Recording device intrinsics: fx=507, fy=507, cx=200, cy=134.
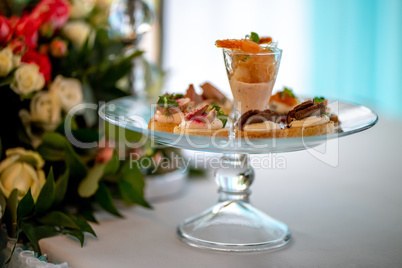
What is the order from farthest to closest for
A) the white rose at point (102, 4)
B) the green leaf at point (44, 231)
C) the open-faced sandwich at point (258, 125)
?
the white rose at point (102, 4) → the green leaf at point (44, 231) → the open-faced sandwich at point (258, 125)

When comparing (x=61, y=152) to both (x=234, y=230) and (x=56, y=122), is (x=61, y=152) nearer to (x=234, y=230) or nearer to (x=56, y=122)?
(x=56, y=122)

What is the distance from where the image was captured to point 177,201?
47.1 inches

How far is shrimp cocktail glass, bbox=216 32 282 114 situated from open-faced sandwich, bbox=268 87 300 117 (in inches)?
4.3

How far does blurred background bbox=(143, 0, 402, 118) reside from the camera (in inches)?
118

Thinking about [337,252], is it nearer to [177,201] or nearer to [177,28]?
[177,201]

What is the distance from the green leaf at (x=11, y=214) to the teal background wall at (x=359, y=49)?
7.43 feet

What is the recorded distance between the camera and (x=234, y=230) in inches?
37.6

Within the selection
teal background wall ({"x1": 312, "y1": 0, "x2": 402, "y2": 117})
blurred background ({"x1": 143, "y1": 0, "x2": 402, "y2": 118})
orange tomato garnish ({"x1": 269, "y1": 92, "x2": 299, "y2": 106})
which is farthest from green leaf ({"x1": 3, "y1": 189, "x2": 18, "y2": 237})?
teal background wall ({"x1": 312, "y1": 0, "x2": 402, "y2": 117})

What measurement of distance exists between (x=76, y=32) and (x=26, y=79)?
293 millimetres

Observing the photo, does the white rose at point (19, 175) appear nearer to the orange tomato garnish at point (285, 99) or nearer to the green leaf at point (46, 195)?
the green leaf at point (46, 195)

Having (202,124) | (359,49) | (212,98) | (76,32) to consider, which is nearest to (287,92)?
(212,98)

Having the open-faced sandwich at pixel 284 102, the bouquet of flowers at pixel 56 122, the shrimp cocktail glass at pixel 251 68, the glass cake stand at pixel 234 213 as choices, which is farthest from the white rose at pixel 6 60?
the open-faced sandwich at pixel 284 102

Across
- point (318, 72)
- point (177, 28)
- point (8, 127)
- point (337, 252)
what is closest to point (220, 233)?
point (337, 252)

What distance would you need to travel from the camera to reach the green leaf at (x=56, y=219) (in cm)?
96
